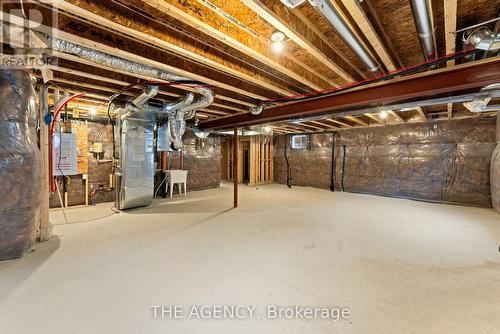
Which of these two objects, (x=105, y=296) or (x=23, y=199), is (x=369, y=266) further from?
(x=23, y=199)

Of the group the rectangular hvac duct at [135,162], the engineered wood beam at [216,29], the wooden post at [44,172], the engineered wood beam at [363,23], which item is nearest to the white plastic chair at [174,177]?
the rectangular hvac duct at [135,162]

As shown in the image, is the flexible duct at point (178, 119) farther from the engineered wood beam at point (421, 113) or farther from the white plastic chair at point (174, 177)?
the engineered wood beam at point (421, 113)

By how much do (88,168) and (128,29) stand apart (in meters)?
3.96

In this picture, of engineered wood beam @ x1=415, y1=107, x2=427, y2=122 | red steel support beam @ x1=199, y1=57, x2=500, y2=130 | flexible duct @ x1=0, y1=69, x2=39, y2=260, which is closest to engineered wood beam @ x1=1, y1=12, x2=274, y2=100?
flexible duct @ x1=0, y1=69, x2=39, y2=260

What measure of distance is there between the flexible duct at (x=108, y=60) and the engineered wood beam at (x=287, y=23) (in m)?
1.41

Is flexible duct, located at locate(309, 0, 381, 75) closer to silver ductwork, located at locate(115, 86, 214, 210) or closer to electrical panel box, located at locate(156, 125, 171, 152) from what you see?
silver ductwork, located at locate(115, 86, 214, 210)

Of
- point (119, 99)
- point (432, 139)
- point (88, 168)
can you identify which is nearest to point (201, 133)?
point (119, 99)

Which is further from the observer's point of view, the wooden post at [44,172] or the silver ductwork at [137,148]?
the silver ductwork at [137,148]

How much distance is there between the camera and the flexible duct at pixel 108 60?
1715mm

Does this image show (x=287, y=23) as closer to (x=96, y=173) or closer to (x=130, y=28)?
(x=130, y=28)

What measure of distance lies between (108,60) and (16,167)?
1.42 metres

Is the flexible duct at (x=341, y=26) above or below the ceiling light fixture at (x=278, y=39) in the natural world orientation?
below

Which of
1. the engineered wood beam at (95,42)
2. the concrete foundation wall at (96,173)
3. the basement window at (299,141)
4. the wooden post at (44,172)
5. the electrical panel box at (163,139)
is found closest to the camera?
the engineered wood beam at (95,42)

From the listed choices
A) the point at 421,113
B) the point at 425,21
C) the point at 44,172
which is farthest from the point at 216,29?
the point at 421,113
